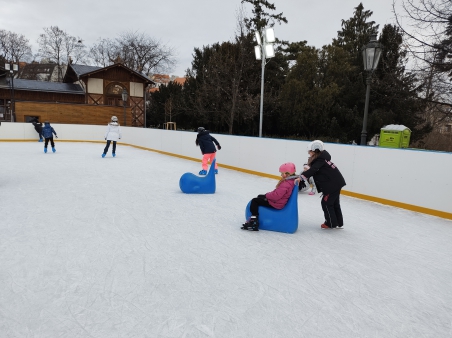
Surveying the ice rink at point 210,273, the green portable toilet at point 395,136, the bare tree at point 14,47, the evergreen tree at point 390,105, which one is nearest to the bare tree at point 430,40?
the green portable toilet at point 395,136

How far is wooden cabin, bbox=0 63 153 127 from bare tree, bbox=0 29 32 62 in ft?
32.9

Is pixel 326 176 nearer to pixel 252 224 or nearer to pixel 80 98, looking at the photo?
pixel 252 224

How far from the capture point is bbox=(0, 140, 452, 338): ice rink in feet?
6.68

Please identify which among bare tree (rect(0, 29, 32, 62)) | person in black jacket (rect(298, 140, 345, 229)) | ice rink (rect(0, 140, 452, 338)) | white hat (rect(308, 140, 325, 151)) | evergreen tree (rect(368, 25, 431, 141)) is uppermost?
bare tree (rect(0, 29, 32, 62))

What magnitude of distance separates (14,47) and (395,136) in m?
36.3

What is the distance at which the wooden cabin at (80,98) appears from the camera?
20609 millimetres

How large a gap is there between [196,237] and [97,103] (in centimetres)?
2301

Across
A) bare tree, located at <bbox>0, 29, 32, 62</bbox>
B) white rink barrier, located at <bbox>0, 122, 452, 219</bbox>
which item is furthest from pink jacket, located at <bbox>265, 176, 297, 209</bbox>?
bare tree, located at <bbox>0, 29, 32, 62</bbox>

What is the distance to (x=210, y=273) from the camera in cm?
274

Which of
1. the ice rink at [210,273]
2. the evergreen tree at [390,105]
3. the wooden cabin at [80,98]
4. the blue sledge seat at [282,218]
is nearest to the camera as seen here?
the ice rink at [210,273]

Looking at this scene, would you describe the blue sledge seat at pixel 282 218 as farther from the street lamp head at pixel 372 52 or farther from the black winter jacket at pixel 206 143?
the street lamp head at pixel 372 52

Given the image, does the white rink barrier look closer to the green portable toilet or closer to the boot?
the boot

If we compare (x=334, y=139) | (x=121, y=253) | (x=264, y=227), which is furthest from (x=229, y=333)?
(x=334, y=139)

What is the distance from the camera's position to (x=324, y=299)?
7.80ft
